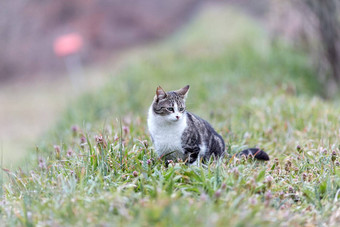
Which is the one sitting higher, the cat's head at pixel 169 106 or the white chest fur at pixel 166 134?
the cat's head at pixel 169 106

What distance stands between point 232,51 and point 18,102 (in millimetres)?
9400

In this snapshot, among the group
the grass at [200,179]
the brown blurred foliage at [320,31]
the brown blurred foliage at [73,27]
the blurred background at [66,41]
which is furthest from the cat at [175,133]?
the brown blurred foliage at [73,27]

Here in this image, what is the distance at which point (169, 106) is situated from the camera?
151 inches

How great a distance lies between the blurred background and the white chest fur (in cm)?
836

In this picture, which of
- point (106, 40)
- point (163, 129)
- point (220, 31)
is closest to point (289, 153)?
point (163, 129)

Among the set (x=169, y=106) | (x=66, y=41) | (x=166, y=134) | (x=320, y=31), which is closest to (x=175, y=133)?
(x=166, y=134)

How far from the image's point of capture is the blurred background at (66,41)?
49.0 feet

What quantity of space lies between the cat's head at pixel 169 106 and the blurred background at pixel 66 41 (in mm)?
8368

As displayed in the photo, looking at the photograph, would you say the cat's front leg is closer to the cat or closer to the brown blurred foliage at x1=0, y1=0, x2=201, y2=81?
the cat

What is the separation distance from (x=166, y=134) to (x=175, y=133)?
3.3 inches

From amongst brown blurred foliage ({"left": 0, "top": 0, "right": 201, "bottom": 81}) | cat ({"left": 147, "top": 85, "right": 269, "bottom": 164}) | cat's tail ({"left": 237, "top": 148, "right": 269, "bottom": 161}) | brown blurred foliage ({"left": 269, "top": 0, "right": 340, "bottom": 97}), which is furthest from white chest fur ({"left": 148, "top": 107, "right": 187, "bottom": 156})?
brown blurred foliage ({"left": 0, "top": 0, "right": 201, "bottom": 81})

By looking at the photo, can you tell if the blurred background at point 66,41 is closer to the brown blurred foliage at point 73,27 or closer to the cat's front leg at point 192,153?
the brown blurred foliage at point 73,27

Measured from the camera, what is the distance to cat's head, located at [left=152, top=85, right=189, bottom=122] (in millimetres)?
3783

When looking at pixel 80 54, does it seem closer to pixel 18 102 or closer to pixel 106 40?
pixel 106 40
